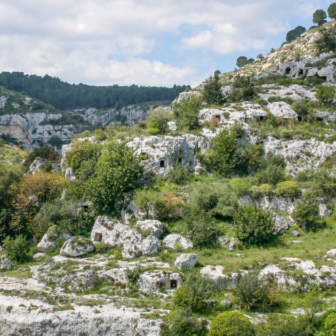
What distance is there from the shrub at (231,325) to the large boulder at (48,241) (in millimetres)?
15447

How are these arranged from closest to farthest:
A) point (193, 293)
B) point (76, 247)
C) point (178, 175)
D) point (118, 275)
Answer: point (193, 293), point (118, 275), point (76, 247), point (178, 175)

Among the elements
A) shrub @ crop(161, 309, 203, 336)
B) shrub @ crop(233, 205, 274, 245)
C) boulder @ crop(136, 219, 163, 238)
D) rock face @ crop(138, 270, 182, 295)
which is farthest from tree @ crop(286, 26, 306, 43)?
shrub @ crop(161, 309, 203, 336)

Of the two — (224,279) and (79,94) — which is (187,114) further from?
(79,94)

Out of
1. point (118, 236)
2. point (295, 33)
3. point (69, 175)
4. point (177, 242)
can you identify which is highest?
point (295, 33)

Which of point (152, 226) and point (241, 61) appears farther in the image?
point (241, 61)

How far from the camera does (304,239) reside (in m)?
22.2

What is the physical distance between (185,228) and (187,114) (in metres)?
18.7

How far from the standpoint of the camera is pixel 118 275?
59.3ft

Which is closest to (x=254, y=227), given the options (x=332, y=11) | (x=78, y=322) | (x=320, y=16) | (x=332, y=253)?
(x=332, y=253)

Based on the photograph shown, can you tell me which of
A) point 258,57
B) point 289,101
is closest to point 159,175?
point 289,101

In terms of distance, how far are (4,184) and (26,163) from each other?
9679 mm

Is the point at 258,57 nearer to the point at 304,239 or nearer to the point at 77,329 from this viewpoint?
the point at 304,239

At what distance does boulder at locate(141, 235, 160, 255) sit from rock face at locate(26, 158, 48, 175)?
22.3 m

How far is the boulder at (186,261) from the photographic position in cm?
1823
